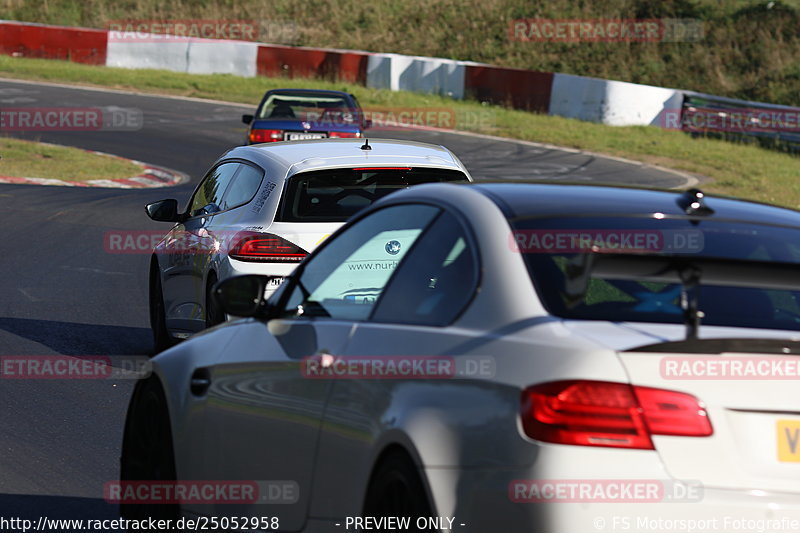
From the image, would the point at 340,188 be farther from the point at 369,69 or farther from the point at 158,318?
the point at 369,69

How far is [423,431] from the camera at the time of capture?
3.70 m

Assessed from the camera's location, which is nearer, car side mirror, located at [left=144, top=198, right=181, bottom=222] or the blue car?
car side mirror, located at [left=144, top=198, right=181, bottom=222]

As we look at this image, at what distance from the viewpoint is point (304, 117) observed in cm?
2459

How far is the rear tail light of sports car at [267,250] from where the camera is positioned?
840 cm

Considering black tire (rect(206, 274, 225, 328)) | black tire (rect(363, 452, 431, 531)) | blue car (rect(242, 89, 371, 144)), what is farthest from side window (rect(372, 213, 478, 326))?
blue car (rect(242, 89, 371, 144))

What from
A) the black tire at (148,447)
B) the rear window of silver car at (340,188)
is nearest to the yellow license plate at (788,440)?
the black tire at (148,447)

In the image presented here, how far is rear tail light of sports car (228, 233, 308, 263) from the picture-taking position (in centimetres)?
840

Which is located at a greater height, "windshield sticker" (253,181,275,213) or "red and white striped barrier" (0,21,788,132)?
"windshield sticker" (253,181,275,213)

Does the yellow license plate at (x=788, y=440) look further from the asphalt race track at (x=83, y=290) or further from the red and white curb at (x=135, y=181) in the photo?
the red and white curb at (x=135, y=181)

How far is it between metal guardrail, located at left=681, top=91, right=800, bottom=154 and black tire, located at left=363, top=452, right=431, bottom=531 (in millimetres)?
29352

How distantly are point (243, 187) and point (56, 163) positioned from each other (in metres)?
17.2

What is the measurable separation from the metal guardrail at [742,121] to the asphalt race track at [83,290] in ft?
18.1

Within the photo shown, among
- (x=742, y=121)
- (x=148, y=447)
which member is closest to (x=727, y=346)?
(x=148, y=447)

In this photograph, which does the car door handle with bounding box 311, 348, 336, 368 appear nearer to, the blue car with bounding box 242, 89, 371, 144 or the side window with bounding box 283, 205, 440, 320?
the side window with bounding box 283, 205, 440, 320
